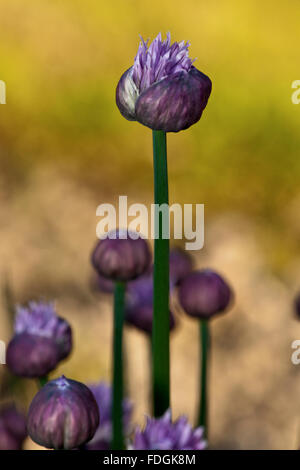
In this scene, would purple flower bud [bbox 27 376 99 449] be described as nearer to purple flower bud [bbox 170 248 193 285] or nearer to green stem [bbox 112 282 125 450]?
green stem [bbox 112 282 125 450]

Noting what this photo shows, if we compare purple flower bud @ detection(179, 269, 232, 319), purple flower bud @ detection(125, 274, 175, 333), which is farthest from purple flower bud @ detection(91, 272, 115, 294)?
purple flower bud @ detection(179, 269, 232, 319)

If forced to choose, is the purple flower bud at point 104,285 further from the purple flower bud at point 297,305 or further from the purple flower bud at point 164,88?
the purple flower bud at point 164,88

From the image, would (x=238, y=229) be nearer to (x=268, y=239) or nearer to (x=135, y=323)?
(x=268, y=239)

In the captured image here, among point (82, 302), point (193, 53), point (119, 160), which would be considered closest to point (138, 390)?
point (82, 302)

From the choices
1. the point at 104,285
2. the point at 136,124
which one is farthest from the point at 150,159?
the point at 104,285
